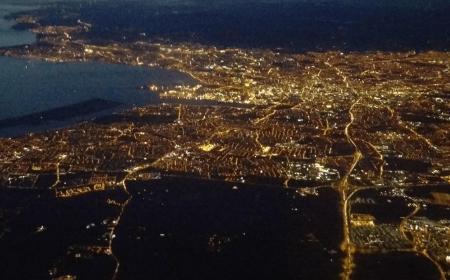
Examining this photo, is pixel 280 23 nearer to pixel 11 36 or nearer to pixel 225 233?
pixel 11 36

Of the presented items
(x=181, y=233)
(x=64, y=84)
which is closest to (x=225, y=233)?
(x=181, y=233)

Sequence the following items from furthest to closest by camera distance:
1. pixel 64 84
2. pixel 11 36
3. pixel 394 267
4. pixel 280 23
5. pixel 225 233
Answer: pixel 280 23, pixel 11 36, pixel 64 84, pixel 225 233, pixel 394 267

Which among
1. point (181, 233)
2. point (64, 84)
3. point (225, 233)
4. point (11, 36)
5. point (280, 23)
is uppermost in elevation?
point (225, 233)

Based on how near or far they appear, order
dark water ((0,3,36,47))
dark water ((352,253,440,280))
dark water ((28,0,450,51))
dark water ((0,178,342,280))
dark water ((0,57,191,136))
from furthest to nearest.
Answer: dark water ((28,0,450,51))
dark water ((0,3,36,47))
dark water ((0,57,191,136))
dark water ((0,178,342,280))
dark water ((352,253,440,280))

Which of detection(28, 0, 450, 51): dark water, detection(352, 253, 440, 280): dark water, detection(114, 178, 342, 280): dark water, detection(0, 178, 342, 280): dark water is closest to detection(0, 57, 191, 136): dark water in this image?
detection(0, 178, 342, 280): dark water

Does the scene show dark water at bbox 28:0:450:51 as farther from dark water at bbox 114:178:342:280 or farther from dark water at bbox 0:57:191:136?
dark water at bbox 114:178:342:280

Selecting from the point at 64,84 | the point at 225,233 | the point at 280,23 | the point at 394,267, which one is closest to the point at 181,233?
the point at 225,233

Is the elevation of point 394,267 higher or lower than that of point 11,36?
higher

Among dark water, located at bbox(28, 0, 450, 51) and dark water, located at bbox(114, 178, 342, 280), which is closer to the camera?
dark water, located at bbox(114, 178, 342, 280)

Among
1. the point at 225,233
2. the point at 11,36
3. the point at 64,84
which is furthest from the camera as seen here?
the point at 11,36

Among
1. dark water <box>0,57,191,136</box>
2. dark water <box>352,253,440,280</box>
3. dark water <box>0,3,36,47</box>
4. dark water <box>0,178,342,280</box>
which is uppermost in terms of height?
dark water <box>352,253,440,280</box>

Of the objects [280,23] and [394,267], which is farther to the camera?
[280,23]
